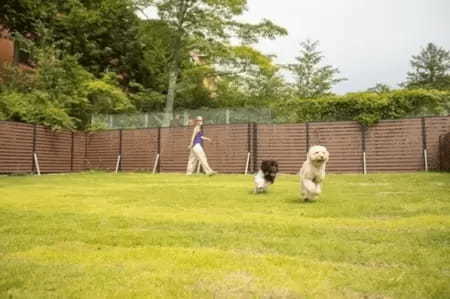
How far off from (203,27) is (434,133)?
17.3 meters

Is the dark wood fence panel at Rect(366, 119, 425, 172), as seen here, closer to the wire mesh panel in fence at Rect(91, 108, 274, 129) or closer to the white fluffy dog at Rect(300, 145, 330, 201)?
the wire mesh panel in fence at Rect(91, 108, 274, 129)

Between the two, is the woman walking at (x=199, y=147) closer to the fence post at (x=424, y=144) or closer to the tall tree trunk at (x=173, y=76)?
the fence post at (x=424, y=144)

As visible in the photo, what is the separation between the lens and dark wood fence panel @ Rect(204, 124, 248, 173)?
18.7 meters

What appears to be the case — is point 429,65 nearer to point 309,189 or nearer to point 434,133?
point 434,133

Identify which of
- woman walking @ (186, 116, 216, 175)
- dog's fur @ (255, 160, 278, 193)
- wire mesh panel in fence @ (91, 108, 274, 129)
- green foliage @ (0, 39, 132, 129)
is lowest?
dog's fur @ (255, 160, 278, 193)

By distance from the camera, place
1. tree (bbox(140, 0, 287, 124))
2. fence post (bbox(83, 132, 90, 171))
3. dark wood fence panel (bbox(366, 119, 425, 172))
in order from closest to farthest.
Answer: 1. dark wood fence panel (bbox(366, 119, 425, 172))
2. fence post (bbox(83, 132, 90, 171))
3. tree (bbox(140, 0, 287, 124))

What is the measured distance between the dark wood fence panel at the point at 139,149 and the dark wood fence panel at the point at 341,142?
7586mm

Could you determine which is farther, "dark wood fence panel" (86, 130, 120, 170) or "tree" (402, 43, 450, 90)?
"tree" (402, 43, 450, 90)

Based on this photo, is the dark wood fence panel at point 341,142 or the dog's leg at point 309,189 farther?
the dark wood fence panel at point 341,142

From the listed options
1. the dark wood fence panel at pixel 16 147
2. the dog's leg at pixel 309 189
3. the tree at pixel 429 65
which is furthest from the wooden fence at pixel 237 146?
the tree at pixel 429 65

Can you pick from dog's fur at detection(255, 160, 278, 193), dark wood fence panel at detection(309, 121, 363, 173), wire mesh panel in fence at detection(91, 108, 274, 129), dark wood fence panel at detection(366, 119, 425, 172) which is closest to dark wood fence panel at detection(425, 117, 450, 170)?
dark wood fence panel at detection(366, 119, 425, 172)

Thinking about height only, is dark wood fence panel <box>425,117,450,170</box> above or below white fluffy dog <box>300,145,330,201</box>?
above

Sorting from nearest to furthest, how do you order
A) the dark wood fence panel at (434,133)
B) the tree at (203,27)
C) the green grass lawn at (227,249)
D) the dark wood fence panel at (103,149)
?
the green grass lawn at (227,249) → the dark wood fence panel at (434,133) → the dark wood fence panel at (103,149) → the tree at (203,27)

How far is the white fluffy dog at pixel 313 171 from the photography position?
7493 millimetres
